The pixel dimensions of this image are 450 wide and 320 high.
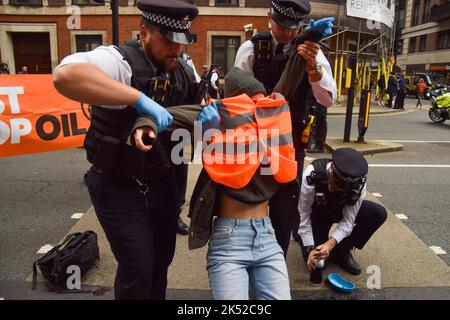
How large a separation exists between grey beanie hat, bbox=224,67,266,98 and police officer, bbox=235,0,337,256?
30 cm

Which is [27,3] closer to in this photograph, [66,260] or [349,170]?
[66,260]

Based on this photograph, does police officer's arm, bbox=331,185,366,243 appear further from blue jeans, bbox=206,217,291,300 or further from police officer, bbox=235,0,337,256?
blue jeans, bbox=206,217,291,300

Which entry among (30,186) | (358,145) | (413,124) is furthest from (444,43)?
(30,186)

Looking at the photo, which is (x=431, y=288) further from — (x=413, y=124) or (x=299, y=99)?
(x=413, y=124)

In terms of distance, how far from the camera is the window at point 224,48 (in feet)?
65.7

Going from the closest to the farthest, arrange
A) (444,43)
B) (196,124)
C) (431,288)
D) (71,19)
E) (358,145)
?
(196,124), (431,288), (358,145), (71,19), (444,43)

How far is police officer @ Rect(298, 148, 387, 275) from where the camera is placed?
292cm

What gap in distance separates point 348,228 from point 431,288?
785 mm

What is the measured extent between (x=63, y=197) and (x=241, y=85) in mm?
3913

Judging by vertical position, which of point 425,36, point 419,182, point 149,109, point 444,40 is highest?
point 425,36

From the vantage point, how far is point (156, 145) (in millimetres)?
1967

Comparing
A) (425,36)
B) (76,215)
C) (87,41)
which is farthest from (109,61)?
(425,36)

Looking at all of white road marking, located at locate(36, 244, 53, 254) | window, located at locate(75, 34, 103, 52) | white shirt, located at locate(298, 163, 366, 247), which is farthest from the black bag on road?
window, located at locate(75, 34, 103, 52)

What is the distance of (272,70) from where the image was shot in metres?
2.61
